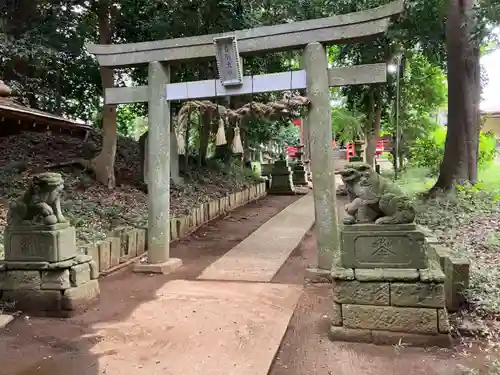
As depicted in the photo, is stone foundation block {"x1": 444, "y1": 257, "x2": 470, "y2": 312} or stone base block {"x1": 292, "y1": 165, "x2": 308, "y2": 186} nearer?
stone foundation block {"x1": 444, "y1": 257, "x2": 470, "y2": 312}

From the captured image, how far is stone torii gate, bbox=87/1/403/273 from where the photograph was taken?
17.2ft

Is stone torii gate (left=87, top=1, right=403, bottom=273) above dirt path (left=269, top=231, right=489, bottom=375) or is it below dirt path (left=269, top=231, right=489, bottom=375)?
above

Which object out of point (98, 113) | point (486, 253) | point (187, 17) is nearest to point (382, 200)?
point (486, 253)

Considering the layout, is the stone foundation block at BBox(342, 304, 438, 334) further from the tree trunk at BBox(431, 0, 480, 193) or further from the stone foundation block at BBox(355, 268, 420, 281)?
the tree trunk at BBox(431, 0, 480, 193)

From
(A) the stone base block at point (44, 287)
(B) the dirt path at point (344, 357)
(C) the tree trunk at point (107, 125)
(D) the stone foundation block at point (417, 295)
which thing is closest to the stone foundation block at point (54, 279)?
(A) the stone base block at point (44, 287)

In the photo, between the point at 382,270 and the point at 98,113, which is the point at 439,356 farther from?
the point at 98,113

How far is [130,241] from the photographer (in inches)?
263

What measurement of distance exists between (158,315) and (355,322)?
199 centimetres

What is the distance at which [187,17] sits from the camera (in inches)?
361

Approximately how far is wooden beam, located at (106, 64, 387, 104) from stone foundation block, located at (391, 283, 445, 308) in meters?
2.59

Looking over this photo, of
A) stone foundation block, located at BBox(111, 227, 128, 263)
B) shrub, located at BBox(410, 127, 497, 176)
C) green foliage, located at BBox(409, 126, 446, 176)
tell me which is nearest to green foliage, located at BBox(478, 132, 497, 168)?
shrub, located at BBox(410, 127, 497, 176)

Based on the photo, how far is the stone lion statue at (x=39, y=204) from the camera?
4465 millimetres

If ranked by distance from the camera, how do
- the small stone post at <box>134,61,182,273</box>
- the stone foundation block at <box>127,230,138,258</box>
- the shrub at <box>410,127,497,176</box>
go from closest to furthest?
1. the small stone post at <box>134,61,182,273</box>
2. the stone foundation block at <box>127,230,138,258</box>
3. the shrub at <box>410,127,497,176</box>

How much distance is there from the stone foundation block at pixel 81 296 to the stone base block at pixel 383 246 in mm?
2795
